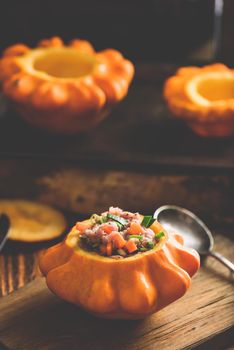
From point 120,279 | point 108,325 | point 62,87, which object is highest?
point 62,87

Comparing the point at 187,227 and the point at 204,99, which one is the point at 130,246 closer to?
the point at 187,227

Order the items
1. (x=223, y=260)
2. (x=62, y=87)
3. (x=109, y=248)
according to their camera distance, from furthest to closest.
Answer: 1. (x=62, y=87)
2. (x=223, y=260)
3. (x=109, y=248)

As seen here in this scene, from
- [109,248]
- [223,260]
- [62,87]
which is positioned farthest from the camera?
[62,87]

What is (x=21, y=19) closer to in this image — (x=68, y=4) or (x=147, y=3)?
(x=68, y=4)

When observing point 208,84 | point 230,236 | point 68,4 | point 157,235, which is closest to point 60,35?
point 68,4

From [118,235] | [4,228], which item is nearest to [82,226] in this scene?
[118,235]
